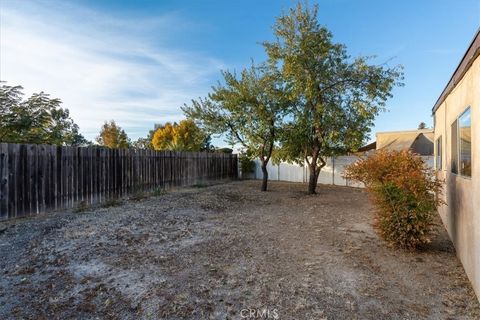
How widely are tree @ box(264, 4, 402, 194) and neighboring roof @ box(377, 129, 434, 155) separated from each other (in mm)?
5011

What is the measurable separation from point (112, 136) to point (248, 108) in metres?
20.5

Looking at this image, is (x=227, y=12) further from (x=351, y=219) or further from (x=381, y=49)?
(x=351, y=219)

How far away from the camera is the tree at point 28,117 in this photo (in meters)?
8.87

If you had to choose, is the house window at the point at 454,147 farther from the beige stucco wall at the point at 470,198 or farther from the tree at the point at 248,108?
the tree at the point at 248,108

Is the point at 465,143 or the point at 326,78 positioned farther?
the point at 326,78

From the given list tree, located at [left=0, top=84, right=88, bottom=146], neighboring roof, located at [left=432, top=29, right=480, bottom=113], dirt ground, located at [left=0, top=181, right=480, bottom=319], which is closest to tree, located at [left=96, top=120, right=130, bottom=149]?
tree, located at [left=0, top=84, right=88, bottom=146]

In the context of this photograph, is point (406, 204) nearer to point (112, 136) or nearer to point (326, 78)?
point (326, 78)

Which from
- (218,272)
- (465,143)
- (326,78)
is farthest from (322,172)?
(218,272)

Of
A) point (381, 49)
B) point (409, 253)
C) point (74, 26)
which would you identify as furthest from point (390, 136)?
point (74, 26)

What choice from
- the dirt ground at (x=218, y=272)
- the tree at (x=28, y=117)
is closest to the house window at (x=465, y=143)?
the dirt ground at (x=218, y=272)

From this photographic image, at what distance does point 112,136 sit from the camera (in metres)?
27.5

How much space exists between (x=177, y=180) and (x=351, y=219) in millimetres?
7894

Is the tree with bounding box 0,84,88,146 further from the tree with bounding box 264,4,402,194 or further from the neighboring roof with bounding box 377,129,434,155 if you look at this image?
the neighboring roof with bounding box 377,129,434,155
